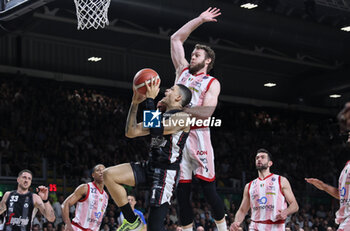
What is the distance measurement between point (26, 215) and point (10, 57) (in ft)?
50.8

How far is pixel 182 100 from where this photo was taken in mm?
7379

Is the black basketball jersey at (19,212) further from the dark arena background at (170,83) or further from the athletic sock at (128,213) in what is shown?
the dark arena background at (170,83)

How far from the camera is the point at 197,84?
7.99m

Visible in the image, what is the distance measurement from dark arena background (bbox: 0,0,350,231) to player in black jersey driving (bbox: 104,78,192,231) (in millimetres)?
6777

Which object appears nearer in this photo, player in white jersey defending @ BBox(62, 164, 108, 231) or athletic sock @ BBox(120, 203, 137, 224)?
athletic sock @ BBox(120, 203, 137, 224)

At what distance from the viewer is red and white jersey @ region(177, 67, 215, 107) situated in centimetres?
792

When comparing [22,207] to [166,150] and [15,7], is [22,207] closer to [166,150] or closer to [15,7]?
[15,7]

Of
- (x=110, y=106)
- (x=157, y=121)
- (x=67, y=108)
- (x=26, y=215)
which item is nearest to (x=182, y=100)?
(x=157, y=121)

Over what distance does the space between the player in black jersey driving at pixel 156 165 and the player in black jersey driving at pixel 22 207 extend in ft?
11.9

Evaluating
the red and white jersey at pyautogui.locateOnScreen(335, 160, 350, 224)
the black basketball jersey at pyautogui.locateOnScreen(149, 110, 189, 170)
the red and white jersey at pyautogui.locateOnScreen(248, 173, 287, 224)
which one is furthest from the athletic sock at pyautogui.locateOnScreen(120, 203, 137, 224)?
the red and white jersey at pyautogui.locateOnScreen(248, 173, 287, 224)

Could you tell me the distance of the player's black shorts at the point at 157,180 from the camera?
708 centimetres

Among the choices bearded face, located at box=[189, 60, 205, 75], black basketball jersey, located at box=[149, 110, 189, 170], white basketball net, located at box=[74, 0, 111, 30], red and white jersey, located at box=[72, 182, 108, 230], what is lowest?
red and white jersey, located at box=[72, 182, 108, 230]

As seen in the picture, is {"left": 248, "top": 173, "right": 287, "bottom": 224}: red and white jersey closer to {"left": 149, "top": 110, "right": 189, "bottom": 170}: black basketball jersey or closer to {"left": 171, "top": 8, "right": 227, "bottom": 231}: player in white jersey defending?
{"left": 171, "top": 8, "right": 227, "bottom": 231}: player in white jersey defending

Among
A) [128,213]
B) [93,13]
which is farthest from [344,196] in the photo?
[93,13]
